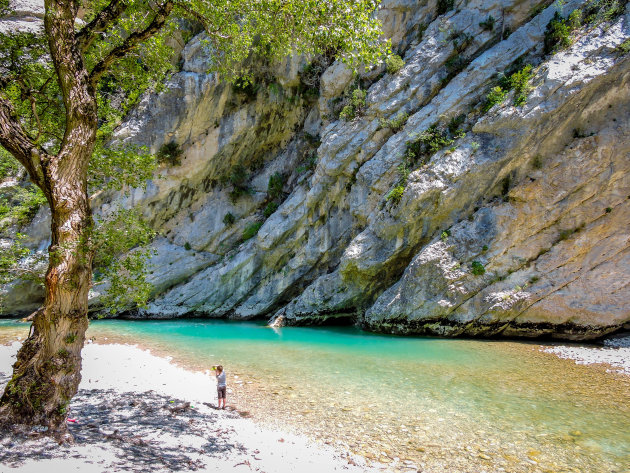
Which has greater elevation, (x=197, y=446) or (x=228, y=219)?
(x=228, y=219)

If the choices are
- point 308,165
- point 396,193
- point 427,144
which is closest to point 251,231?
point 308,165

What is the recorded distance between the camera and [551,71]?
1639cm

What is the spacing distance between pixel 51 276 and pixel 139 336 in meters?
15.2

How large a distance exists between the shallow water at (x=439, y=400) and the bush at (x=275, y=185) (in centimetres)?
1631

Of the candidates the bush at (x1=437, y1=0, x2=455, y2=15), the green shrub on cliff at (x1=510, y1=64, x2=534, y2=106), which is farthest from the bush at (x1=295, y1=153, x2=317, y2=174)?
the green shrub on cliff at (x1=510, y1=64, x2=534, y2=106)

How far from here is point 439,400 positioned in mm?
8742

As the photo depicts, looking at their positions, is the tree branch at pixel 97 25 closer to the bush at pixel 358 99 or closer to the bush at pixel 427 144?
the bush at pixel 427 144

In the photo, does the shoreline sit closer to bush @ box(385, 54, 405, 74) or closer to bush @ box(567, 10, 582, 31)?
bush @ box(567, 10, 582, 31)

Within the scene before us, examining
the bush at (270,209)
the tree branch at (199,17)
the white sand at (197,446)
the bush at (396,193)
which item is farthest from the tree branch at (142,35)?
the bush at (270,209)

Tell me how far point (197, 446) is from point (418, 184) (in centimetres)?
1580

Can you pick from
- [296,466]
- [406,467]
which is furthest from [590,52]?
[296,466]

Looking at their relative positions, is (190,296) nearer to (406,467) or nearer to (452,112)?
(452,112)

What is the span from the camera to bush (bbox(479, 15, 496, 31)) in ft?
68.8

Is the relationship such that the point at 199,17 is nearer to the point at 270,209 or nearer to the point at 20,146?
the point at 20,146
